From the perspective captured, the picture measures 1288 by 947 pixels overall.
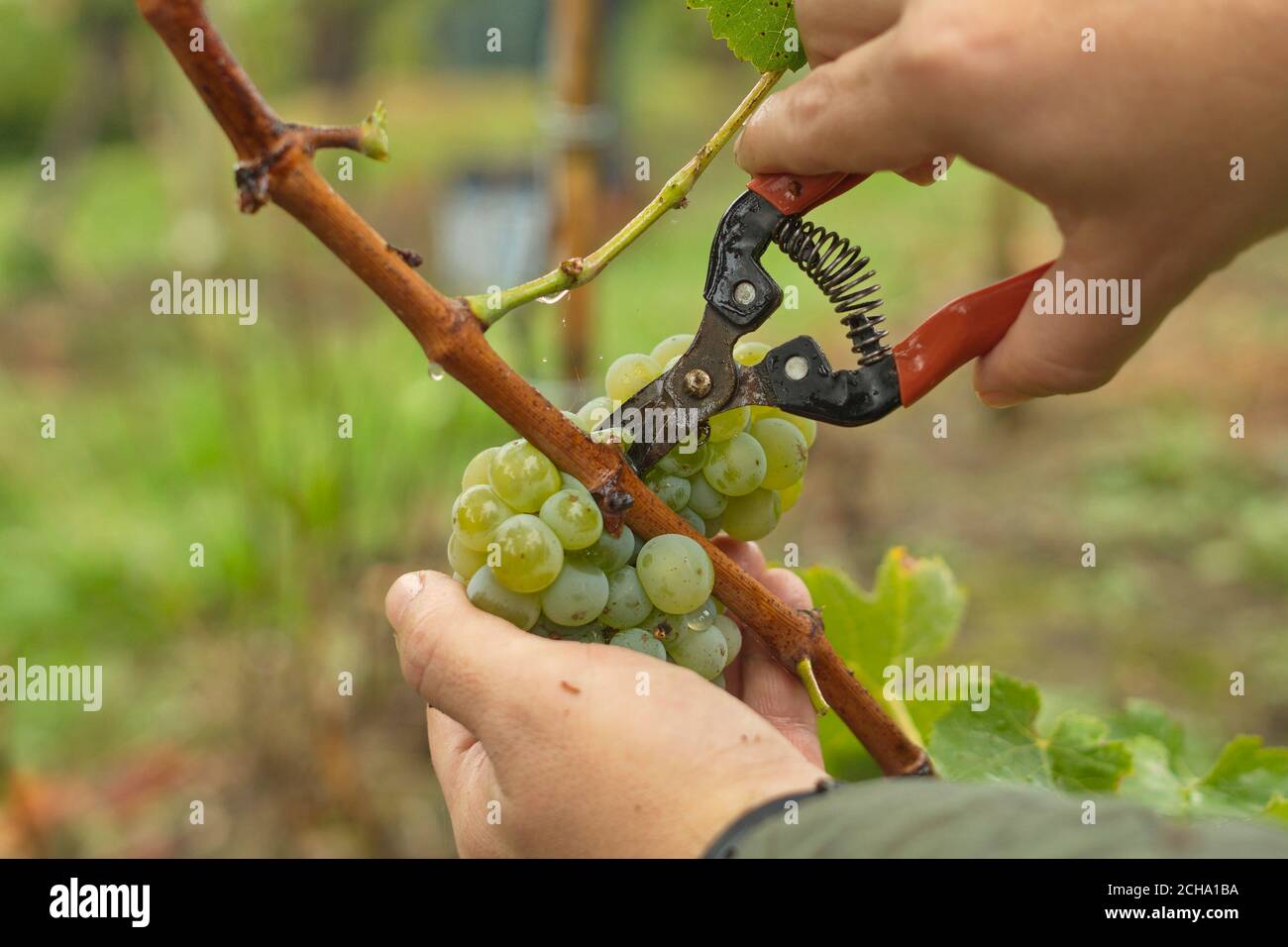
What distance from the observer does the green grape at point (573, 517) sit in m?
0.91

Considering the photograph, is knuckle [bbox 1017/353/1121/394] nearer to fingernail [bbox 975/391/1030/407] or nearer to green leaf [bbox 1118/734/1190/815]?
fingernail [bbox 975/391/1030/407]

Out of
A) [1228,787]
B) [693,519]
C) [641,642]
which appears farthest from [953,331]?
[1228,787]

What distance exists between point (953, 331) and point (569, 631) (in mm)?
441

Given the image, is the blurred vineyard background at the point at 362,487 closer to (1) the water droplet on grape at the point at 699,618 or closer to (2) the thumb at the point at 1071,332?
(2) the thumb at the point at 1071,332

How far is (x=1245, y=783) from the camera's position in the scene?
3.92ft

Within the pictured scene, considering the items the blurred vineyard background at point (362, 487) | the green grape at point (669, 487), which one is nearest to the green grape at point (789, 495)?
the green grape at point (669, 487)

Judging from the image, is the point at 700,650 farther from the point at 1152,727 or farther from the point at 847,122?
the point at 1152,727

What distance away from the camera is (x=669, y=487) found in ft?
3.33

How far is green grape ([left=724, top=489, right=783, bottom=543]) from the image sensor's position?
106 centimetres

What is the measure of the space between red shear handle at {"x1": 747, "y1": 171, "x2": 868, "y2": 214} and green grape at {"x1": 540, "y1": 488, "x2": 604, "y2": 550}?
31cm

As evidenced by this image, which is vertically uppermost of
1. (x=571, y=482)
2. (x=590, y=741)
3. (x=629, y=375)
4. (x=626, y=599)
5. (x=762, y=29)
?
(x=762, y=29)

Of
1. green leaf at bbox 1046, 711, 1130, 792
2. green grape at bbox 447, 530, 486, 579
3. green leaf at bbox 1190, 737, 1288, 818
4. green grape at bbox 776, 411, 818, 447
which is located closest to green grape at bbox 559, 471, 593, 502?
green grape at bbox 447, 530, 486, 579
